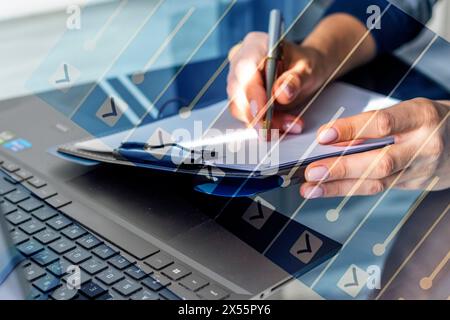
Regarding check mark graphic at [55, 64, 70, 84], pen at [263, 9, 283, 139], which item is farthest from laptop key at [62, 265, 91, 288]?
check mark graphic at [55, 64, 70, 84]

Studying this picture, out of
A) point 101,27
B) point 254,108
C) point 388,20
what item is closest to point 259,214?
point 254,108

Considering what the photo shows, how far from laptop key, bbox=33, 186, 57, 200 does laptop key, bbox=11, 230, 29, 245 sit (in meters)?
0.04

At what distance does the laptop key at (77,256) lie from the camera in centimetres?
36

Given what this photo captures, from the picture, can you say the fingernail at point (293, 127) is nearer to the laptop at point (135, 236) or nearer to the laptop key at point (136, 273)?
the laptop at point (135, 236)

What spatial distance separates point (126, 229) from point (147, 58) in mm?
392

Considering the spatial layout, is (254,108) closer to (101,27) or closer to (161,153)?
(161,153)

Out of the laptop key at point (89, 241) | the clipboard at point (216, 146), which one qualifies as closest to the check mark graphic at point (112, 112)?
the clipboard at point (216, 146)

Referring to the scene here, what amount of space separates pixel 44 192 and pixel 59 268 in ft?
0.31

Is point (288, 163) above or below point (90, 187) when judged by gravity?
above

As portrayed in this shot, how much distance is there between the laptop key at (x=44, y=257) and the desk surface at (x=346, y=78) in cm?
15

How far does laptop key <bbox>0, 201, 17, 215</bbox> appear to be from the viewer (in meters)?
0.41
